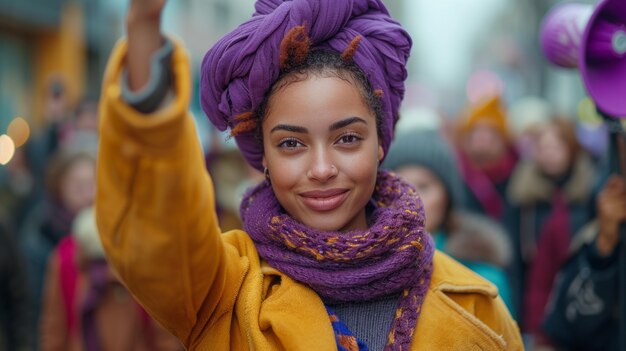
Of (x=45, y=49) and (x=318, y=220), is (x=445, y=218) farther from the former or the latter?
(x=45, y=49)

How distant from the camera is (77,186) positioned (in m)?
5.94

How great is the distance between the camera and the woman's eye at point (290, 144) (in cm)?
243

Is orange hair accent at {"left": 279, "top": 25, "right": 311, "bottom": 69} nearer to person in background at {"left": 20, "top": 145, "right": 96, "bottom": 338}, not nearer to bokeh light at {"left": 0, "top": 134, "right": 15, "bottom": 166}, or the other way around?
person in background at {"left": 20, "top": 145, "right": 96, "bottom": 338}

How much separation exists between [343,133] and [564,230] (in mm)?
4141

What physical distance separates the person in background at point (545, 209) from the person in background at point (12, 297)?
132 inches

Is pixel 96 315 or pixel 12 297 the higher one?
pixel 96 315

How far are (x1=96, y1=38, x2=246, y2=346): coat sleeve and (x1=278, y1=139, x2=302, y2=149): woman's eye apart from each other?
394 millimetres

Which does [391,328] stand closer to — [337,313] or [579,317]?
[337,313]

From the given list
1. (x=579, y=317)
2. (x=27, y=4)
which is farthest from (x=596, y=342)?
(x=27, y=4)

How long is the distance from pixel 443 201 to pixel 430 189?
0.35ft

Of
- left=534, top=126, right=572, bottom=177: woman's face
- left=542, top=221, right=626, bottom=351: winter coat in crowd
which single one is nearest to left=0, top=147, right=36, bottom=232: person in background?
left=534, top=126, right=572, bottom=177: woman's face

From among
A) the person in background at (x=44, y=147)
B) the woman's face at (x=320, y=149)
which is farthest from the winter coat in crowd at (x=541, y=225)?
the person in background at (x=44, y=147)

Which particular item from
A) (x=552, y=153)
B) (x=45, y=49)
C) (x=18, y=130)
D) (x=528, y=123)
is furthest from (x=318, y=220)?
(x=45, y=49)

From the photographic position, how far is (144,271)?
2012 millimetres
